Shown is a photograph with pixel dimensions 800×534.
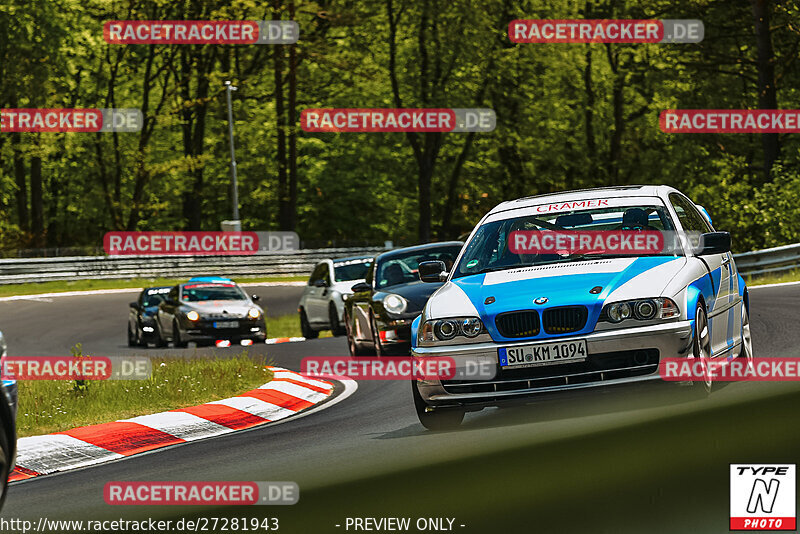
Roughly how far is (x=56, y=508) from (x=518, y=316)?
3.37 m

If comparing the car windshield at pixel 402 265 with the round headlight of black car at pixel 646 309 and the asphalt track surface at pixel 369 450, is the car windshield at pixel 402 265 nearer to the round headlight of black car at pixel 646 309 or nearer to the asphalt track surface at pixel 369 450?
the asphalt track surface at pixel 369 450

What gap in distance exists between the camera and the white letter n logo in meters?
6.19

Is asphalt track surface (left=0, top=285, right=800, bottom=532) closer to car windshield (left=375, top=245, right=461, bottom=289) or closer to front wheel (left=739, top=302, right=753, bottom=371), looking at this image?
front wheel (left=739, top=302, right=753, bottom=371)

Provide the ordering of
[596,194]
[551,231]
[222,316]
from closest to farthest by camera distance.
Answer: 1. [551,231]
2. [596,194]
3. [222,316]

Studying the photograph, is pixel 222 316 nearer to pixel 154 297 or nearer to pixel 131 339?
pixel 131 339

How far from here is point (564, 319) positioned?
28.7ft

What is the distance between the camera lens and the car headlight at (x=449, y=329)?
8930 mm

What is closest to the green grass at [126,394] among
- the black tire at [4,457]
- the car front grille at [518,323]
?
the car front grille at [518,323]

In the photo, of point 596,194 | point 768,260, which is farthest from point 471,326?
point 768,260

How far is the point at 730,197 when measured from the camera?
4328 centimetres

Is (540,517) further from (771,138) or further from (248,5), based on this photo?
(248,5)

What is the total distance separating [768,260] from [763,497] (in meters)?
21.6

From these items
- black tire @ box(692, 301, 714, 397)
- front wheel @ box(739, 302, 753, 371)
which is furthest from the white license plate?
front wheel @ box(739, 302, 753, 371)

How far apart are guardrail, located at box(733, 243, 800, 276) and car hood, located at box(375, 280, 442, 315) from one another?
11.9 metres
